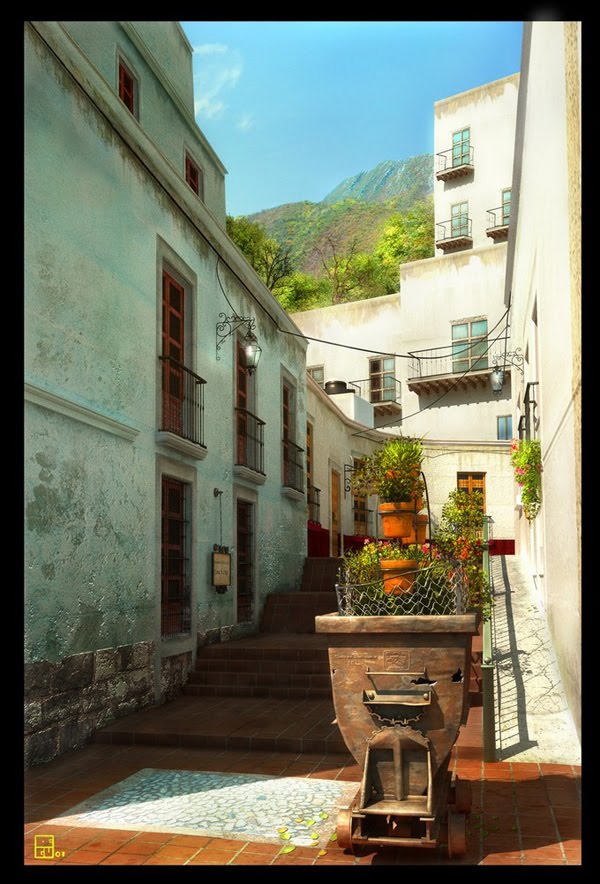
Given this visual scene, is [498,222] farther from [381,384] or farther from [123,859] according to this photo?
[123,859]

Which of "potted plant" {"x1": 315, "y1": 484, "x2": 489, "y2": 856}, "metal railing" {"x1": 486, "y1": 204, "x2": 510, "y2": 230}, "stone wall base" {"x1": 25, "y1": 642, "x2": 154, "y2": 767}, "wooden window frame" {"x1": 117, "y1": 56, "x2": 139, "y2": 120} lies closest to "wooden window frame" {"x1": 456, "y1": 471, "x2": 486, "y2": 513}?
"metal railing" {"x1": 486, "y1": 204, "x2": 510, "y2": 230}

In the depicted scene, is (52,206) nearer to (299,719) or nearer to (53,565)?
(53,565)

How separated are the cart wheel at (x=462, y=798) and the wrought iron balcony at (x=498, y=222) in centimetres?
2484

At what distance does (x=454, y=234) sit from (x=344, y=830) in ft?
89.1

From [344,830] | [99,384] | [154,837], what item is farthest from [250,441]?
[344,830]

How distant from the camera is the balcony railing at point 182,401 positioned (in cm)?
950

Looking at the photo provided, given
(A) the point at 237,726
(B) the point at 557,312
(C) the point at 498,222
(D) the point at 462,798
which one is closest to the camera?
(D) the point at 462,798

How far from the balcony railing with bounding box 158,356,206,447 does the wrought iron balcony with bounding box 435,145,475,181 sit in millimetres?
21085

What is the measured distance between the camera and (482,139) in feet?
92.5

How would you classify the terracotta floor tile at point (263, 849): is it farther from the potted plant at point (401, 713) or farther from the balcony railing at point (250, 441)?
the balcony railing at point (250, 441)

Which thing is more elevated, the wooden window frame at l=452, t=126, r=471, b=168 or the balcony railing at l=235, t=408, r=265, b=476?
the wooden window frame at l=452, t=126, r=471, b=168

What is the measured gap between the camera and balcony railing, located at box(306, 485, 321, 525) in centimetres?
1761

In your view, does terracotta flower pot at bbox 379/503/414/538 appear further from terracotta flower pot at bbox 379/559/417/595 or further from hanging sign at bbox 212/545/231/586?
hanging sign at bbox 212/545/231/586
